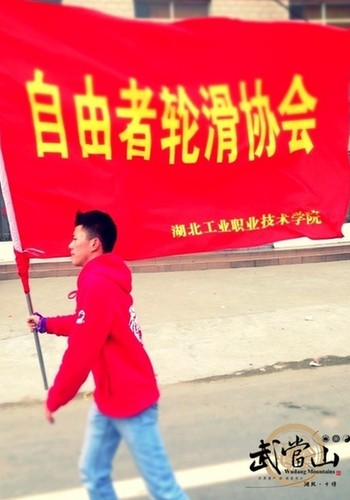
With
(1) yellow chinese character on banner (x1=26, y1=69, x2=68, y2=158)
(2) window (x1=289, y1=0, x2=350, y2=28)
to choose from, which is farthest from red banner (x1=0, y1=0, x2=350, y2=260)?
(2) window (x1=289, y1=0, x2=350, y2=28)

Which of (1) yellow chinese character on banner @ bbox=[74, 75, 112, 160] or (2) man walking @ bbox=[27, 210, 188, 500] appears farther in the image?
(1) yellow chinese character on banner @ bbox=[74, 75, 112, 160]

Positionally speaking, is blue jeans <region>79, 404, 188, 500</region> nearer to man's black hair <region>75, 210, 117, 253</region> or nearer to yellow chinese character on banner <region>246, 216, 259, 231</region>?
man's black hair <region>75, 210, 117, 253</region>

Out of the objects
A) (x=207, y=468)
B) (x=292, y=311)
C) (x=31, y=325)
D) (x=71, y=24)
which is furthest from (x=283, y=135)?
(x=292, y=311)

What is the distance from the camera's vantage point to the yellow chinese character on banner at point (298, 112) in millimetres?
2771

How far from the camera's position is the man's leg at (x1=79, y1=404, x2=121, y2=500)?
260 centimetres

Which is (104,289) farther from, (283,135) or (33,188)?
(283,135)

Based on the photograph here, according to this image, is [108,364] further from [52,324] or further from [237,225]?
[237,225]

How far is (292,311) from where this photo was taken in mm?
7219

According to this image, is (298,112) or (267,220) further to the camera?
(267,220)

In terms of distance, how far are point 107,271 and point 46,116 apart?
82cm

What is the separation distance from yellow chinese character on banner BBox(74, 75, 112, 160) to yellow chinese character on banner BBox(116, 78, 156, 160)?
0.24 ft

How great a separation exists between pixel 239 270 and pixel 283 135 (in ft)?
24.7

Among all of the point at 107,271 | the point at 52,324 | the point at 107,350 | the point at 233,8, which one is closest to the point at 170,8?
the point at 233,8

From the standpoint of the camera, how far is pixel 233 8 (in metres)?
10.5
